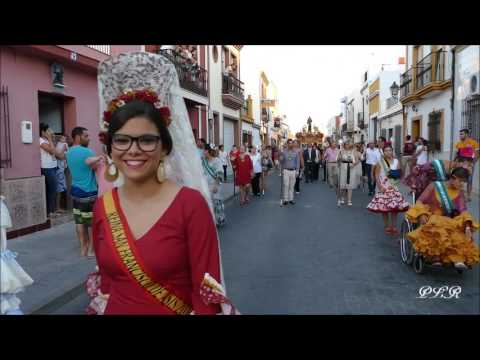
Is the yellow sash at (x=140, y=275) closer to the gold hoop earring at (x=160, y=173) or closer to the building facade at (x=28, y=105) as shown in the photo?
the gold hoop earring at (x=160, y=173)

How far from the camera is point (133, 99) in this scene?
1.97 meters

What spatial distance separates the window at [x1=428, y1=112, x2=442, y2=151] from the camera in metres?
17.8

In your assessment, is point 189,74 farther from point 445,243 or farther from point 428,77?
point 445,243

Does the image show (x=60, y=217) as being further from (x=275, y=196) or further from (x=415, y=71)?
(x=415, y=71)

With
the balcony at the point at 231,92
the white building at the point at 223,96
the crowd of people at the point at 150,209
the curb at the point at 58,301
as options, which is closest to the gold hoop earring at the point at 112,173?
the crowd of people at the point at 150,209

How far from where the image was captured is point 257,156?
1419 centimetres

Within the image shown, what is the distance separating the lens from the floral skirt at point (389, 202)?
25.9 ft

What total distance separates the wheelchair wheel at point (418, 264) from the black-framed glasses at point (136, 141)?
170 inches

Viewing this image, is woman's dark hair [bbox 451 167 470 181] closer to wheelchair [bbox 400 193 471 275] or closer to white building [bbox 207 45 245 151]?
wheelchair [bbox 400 193 471 275]

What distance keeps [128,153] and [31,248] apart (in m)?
5.69

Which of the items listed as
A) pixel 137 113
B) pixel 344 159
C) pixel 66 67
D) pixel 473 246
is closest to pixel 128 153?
pixel 137 113

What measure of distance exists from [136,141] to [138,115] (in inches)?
4.2

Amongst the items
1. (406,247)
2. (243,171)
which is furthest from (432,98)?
(406,247)

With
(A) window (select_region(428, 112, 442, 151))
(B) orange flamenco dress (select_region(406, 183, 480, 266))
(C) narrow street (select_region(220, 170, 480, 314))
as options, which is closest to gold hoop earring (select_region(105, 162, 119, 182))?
(C) narrow street (select_region(220, 170, 480, 314))
